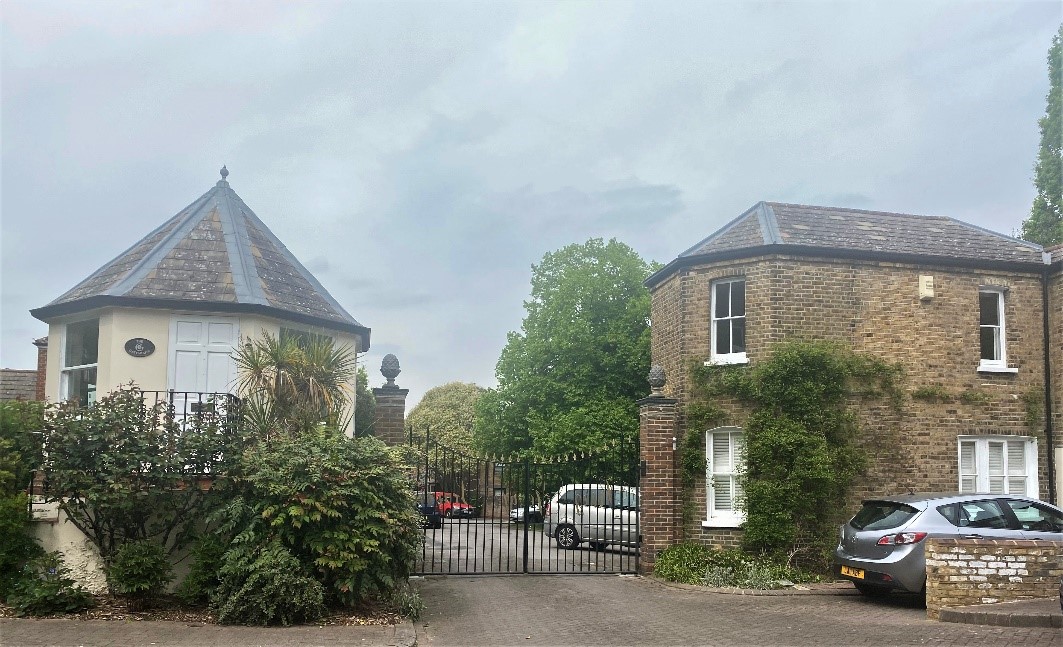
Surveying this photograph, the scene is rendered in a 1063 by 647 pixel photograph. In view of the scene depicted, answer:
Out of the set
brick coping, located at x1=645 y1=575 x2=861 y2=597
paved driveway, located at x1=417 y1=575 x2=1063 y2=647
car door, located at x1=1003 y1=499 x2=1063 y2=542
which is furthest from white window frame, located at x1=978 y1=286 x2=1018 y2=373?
paved driveway, located at x1=417 y1=575 x2=1063 y2=647

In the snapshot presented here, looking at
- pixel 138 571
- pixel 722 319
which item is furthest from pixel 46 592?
pixel 722 319

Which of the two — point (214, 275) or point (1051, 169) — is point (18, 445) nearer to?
point (214, 275)

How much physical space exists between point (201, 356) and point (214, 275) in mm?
1659

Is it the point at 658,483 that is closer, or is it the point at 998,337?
the point at 658,483

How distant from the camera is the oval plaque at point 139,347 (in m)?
15.9

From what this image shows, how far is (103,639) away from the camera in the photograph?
9.88 meters

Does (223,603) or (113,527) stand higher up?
(113,527)

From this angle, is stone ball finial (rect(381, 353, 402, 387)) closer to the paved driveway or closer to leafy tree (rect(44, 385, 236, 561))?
the paved driveway

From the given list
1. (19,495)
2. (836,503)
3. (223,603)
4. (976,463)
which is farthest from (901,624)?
(19,495)

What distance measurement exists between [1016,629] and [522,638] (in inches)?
231

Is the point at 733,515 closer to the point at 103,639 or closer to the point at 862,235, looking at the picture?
the point at 862,235

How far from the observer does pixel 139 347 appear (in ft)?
52.4

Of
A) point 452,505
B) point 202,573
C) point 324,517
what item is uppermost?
point 324,517

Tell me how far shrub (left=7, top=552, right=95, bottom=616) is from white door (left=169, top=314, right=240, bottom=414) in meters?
4.94
